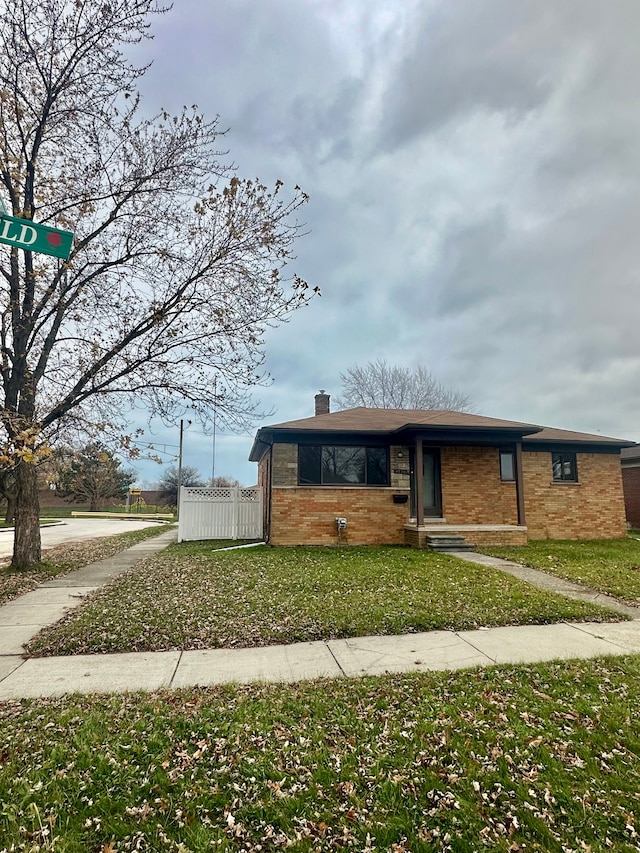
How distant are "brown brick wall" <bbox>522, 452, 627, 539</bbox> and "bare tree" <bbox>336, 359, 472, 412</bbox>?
55.8 feet

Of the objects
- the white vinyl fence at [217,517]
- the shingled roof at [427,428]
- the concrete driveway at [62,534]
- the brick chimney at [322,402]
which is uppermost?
the brick chimney at [322,402]

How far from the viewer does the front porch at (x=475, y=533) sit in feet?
39.3

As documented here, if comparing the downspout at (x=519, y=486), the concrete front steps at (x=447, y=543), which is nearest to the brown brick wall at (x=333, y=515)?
the concrete front steps at (x=447, y=543)

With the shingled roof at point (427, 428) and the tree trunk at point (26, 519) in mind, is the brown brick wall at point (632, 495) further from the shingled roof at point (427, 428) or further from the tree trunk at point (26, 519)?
→ the tree trunk at point (26, 519)

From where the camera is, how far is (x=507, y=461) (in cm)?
1373

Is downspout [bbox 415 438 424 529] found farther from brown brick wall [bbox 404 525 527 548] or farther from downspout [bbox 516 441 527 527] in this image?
downspout [bbox 516 441 527 527]

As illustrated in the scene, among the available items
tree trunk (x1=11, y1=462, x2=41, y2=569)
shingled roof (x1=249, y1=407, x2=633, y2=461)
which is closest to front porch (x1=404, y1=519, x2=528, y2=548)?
shingled roof (x1=249, y1=407, x2=633, y2=461)

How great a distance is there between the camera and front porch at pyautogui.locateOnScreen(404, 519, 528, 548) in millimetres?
11992

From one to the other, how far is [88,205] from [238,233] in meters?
3.02

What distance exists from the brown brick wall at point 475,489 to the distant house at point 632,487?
948 centimetres

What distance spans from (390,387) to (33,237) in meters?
29.1

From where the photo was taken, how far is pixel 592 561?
32.6 ft

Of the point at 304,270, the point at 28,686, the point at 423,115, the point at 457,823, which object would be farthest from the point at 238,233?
the point at 457,823

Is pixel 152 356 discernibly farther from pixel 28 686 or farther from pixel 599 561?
pixel 599 561
